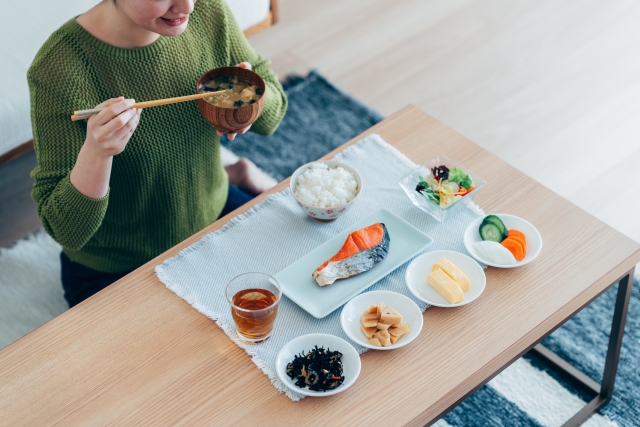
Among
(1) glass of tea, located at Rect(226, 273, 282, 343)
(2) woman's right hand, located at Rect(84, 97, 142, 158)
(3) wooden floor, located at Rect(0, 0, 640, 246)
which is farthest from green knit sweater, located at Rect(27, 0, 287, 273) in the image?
(3) wooden floor, located at Rect(0, 0, 640, 246)

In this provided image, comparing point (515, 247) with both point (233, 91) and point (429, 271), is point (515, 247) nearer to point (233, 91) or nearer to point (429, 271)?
point (429, 271)

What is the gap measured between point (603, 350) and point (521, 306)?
78 cm

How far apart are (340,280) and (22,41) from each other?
159 cm

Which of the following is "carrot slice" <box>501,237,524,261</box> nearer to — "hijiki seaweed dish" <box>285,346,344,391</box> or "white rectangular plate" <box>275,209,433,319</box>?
"white rectangular plate" <box>275,209,433,319</box>

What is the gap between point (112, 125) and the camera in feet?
4.30

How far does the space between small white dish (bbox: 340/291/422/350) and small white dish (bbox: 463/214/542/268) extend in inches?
7.8

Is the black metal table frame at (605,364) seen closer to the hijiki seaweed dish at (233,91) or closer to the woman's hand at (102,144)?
the hijiki seaweed dish at (233,91)

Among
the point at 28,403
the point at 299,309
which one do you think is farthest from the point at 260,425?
the point at 28,403

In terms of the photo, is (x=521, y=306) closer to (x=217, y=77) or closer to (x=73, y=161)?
(x=217, y=77)

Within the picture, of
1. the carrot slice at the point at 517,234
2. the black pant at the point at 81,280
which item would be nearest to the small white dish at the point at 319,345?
the carrot slice at the point at 517,234

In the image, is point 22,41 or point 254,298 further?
point 22,41

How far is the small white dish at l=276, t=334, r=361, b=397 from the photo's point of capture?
129cm

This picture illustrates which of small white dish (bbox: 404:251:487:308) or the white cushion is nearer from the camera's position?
small white dish (bbox: 404:251:487:308)

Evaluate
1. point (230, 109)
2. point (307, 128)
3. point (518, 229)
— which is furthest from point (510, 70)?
point (230, 109)
